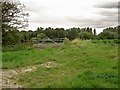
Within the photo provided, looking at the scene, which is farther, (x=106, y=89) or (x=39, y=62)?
(x=39, y=62)

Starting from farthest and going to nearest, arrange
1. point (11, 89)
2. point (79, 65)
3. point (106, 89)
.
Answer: point (79, 65)
point (11, 89)
point (106, 89)

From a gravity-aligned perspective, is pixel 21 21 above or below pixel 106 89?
above

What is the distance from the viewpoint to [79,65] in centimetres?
1366

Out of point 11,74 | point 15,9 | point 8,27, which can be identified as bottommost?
point 11,74

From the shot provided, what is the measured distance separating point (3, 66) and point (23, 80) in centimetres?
441

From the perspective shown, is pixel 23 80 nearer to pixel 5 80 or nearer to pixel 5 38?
pixel 5 80

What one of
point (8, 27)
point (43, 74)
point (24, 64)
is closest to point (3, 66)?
point (24, 64)

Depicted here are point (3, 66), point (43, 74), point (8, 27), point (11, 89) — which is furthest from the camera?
point (8, 27)

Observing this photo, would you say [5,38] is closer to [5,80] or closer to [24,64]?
[24,64]

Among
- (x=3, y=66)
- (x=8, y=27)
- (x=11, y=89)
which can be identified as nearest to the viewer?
(x=11, y=89)

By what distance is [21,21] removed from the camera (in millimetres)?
32344

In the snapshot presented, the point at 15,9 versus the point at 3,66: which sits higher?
the point at 15,9

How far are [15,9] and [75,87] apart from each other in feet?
80.3

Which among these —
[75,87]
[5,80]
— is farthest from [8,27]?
[75,87]
